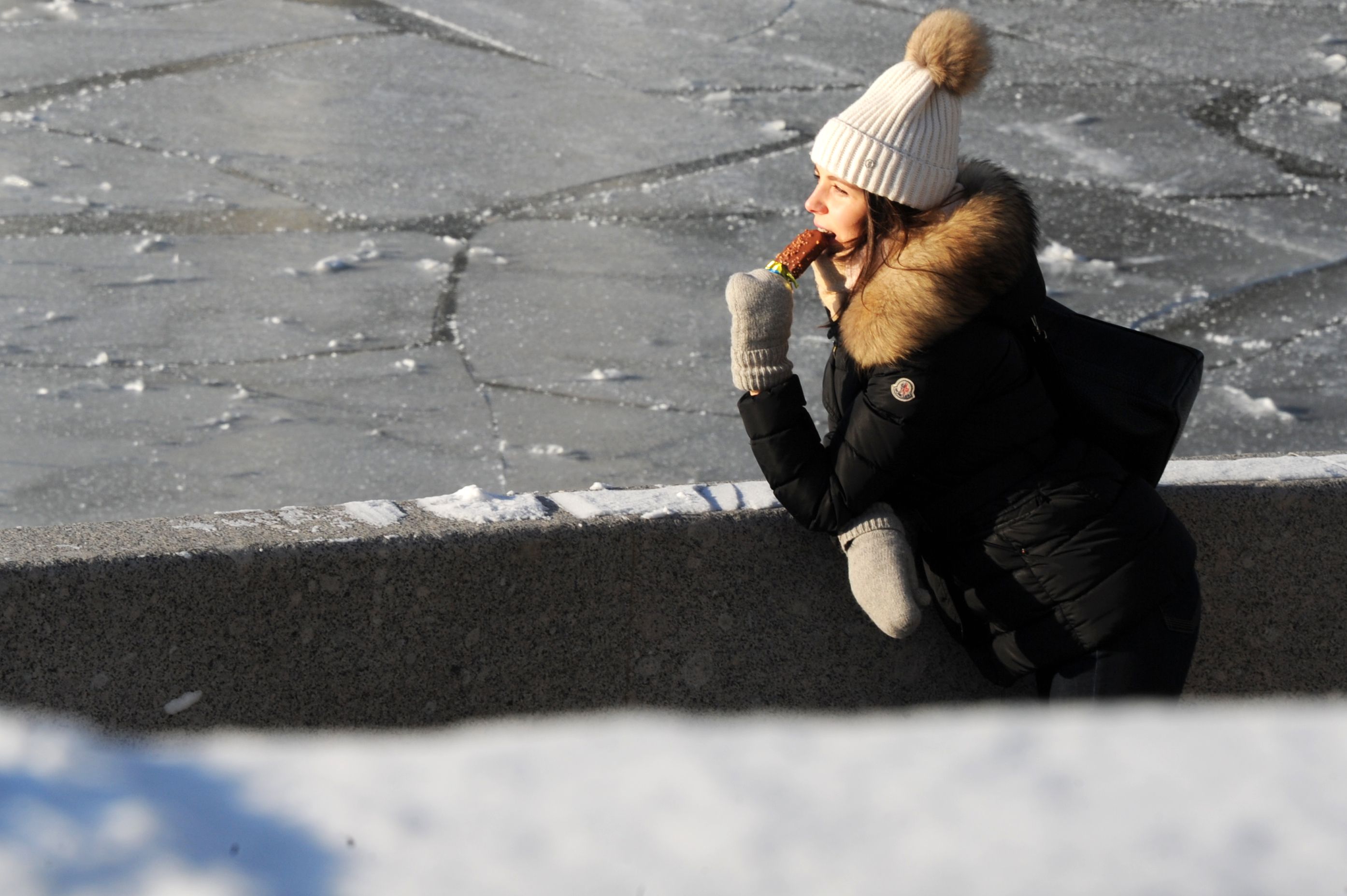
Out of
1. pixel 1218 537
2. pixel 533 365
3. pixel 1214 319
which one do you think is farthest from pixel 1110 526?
pixel 1214 319

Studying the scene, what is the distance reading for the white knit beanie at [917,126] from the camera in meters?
2.04

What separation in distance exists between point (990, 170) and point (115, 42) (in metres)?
5.69

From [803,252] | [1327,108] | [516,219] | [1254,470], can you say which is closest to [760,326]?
[803,252]

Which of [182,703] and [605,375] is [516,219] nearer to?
[605,375]

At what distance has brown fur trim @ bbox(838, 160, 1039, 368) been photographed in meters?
1.97

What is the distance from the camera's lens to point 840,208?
2123 mm

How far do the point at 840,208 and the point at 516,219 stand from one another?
327 centimetres

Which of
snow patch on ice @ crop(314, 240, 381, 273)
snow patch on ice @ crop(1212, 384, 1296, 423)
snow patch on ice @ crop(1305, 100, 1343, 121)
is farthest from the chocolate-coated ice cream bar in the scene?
snow patch on ice @ crop(1305, 100, 1343, 121)

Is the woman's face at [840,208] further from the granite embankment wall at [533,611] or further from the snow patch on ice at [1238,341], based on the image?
the snow patch on ice at [1238,341]

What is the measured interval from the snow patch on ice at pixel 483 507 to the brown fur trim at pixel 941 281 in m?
0.54

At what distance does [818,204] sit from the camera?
7.04 ft

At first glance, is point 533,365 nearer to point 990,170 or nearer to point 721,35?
point 990,170

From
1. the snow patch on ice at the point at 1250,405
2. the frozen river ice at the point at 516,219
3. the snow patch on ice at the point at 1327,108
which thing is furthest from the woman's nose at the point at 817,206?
the snow patch on ice at the point at 1327,108

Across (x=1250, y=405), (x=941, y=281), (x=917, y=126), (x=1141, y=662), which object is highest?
(x=917, y=126)
